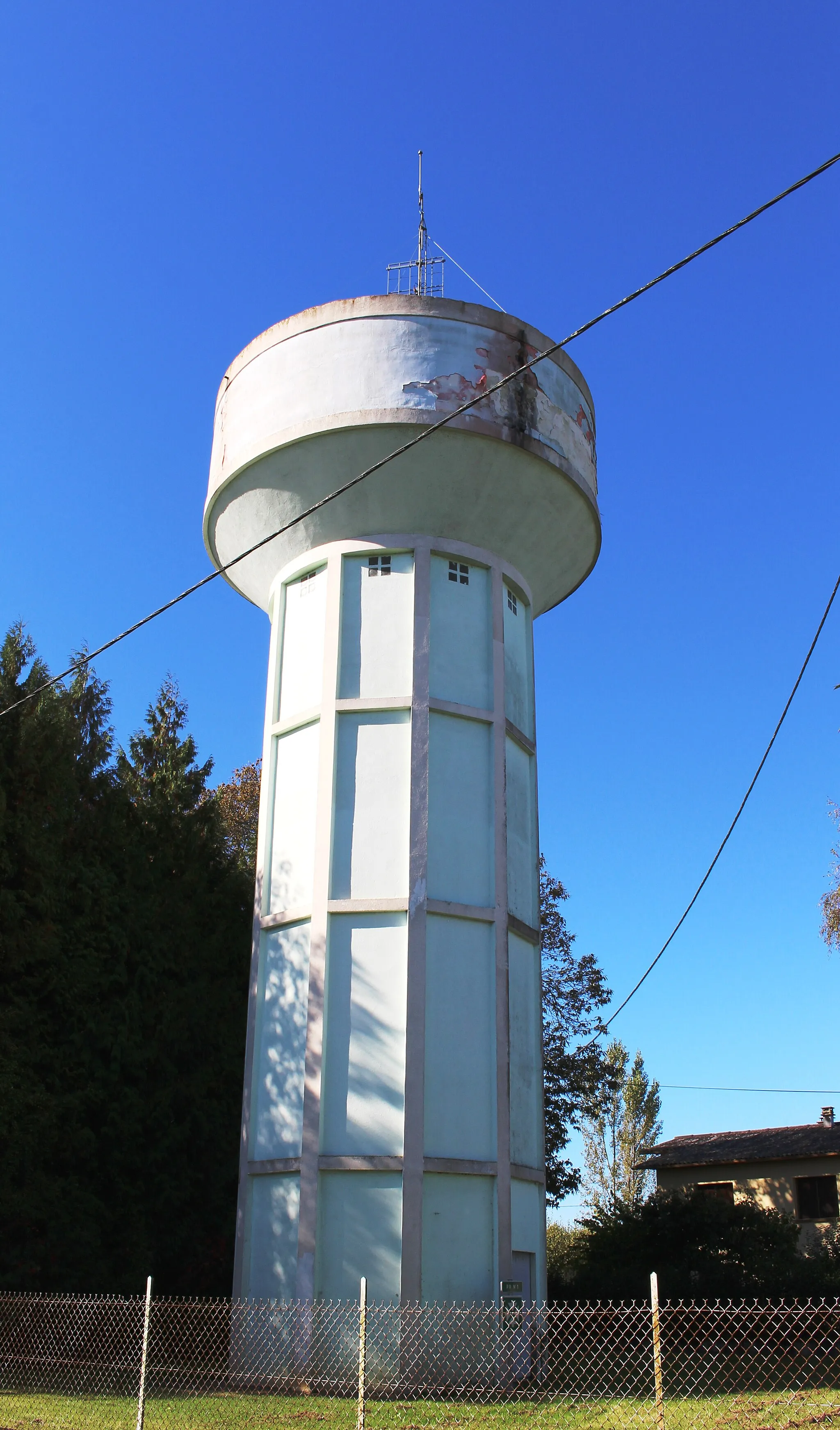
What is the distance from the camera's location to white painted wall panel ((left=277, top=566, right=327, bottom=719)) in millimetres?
16250

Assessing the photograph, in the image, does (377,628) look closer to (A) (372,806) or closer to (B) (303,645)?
(B) (303,645)

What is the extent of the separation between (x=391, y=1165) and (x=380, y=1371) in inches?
81.3

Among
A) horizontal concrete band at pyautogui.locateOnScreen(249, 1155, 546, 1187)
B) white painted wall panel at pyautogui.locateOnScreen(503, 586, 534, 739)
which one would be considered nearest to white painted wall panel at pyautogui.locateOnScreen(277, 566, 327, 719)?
Answer: white painted wall panel at pyautogui.locateOnScreen(503, 586, 534, 739)

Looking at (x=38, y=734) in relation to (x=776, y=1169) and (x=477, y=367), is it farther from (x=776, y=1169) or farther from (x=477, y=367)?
(x=776, y=1169)

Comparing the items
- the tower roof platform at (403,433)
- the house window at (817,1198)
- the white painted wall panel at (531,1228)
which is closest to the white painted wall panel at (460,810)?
the tower roof platform at (403,433)

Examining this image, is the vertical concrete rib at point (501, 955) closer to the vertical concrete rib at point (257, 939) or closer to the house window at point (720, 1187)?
the vertical concrete rib at point (257, 939)

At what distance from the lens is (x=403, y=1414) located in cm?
1075

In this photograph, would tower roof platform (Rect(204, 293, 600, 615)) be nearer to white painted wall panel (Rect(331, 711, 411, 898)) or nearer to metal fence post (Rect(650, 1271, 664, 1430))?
white painted wall panel (Rect(331, 711, 411, 898))

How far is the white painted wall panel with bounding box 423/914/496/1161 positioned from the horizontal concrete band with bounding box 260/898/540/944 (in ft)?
0.41

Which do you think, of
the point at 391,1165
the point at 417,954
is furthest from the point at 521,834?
the point at 391,1165

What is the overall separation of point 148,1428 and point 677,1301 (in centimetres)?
1228

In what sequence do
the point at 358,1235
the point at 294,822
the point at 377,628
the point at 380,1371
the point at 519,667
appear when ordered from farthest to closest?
the point at 519,667 < the point at 377,628 < the point at 294,822 < the point at 358,1235 < the point at 380,1371

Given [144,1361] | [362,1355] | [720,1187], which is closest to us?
[362,1355]

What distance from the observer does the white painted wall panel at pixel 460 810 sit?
587 inches
